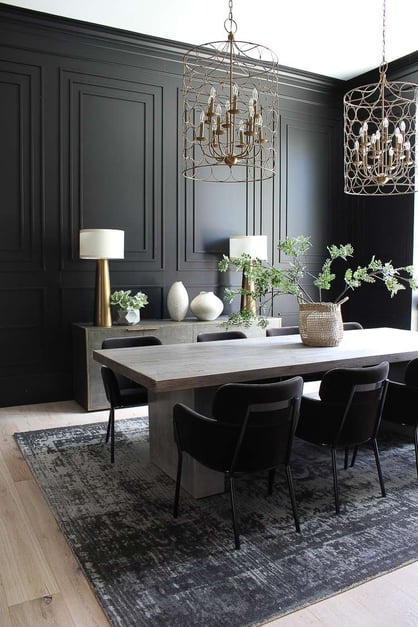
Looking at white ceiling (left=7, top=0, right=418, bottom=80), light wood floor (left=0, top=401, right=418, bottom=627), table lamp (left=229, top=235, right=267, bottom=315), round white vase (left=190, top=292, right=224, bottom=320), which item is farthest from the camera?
table lamp (left=229, top=235, right=267, bottom=315)

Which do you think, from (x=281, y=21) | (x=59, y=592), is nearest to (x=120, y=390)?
(x=59, y=592)

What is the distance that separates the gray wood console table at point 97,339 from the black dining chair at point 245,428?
2215 millimetres

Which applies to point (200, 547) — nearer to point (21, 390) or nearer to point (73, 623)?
point (73, 623)

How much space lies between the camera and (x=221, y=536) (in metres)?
2.52

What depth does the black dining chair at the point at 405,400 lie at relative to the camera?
3.17 meters

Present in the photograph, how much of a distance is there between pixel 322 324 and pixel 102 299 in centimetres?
205

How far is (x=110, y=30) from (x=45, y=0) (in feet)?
2.21

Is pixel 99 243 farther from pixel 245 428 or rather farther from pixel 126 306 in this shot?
pixel 245 428

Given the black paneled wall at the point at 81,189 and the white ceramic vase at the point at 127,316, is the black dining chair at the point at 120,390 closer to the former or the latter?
the white ceramic vase at the point at 127,316

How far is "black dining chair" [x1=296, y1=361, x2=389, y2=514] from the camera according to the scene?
269cm

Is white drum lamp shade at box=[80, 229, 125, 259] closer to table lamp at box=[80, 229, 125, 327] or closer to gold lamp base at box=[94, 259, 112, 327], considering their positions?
table lamp at box=[80, 229, 125, 327]

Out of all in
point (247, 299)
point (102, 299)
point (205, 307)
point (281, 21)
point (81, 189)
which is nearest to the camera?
point (102, 299)

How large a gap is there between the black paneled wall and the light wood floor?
2.28 meters

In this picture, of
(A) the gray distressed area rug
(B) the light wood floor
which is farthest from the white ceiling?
(B) the light wood floor
